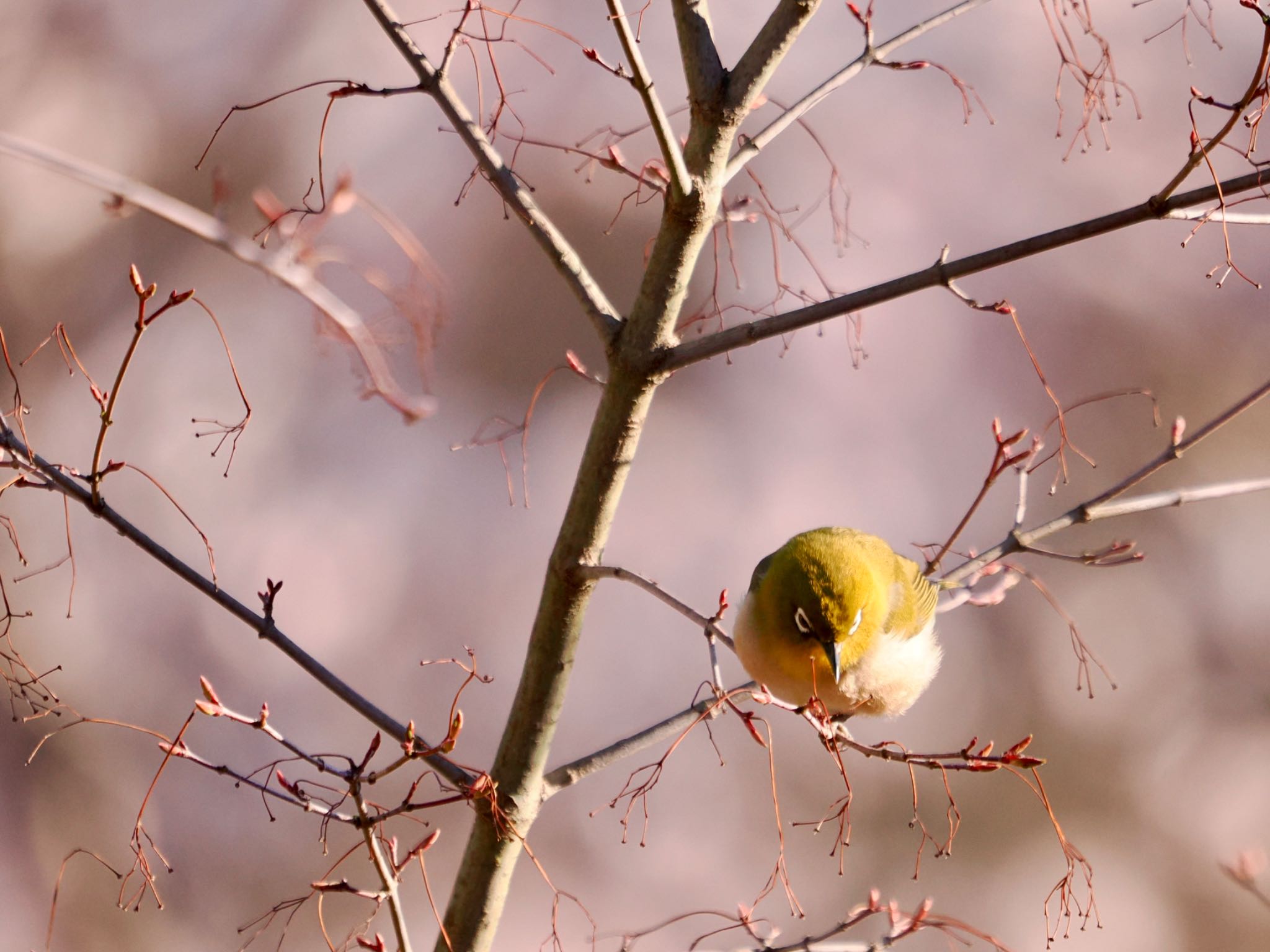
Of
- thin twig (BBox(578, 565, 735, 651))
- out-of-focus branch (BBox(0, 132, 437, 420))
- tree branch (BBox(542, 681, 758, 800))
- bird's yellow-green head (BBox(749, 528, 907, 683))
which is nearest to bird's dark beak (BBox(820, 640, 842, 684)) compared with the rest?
bird's yellow-green head (BBox(749, 528, 907, 683))

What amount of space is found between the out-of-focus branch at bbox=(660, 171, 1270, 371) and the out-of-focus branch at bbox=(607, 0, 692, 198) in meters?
0.07

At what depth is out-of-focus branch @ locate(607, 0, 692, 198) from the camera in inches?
14.7

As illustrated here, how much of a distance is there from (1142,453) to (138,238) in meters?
1.33

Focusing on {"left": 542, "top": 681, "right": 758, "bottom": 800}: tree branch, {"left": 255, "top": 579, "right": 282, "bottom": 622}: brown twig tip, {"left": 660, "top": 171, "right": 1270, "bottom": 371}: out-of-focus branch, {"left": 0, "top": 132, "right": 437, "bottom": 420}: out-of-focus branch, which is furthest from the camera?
{"left": 542, "top": 681, "right": 758, "bottom": 800}: tree branch

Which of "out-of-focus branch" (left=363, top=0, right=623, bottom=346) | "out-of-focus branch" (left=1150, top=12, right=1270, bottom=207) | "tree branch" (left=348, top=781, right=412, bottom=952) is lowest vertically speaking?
"tree branch" (left=348, top=781, right=412, bottom=952)

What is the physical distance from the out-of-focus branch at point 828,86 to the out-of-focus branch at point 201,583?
0.98 feet

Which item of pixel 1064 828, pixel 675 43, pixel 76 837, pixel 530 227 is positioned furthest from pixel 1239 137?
pixel 76 837

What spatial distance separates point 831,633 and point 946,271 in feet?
1.12

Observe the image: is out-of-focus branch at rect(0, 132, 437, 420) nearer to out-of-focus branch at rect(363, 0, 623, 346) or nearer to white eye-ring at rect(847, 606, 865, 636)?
out-of-focus branch at rect(363, 0, 623, 346)

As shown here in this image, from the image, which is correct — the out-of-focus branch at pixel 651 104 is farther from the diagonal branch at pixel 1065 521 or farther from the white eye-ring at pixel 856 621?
the white eye-ring at pixel 856 621

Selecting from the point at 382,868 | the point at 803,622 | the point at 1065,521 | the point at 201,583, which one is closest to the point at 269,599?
the point at 201,583

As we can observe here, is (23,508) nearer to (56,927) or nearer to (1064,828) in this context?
(56,927)

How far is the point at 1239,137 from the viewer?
1403mm

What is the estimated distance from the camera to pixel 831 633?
2.21 ft
